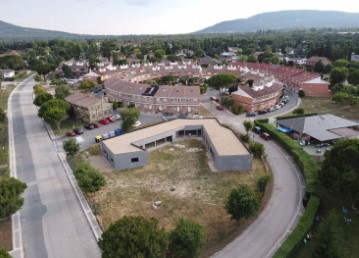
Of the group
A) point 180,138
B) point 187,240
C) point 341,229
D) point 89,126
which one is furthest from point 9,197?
point 341,229

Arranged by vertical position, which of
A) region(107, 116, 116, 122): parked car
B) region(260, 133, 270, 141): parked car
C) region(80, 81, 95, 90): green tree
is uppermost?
region(80, 81, 95, 90): green tree

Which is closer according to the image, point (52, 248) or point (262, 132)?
point (52, 248)

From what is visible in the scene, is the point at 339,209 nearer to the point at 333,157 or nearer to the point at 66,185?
the point at 333,157

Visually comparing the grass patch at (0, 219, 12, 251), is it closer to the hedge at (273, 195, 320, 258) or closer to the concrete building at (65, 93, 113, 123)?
the hedge at (273, 195, 320, 258)

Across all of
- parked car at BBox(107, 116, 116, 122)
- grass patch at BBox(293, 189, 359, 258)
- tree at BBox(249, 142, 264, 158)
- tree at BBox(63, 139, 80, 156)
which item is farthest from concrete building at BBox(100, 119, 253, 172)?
parked car at BBox(107, 116, 116, 122)

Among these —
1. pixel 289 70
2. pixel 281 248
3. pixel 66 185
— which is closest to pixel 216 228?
pixel 281 248
